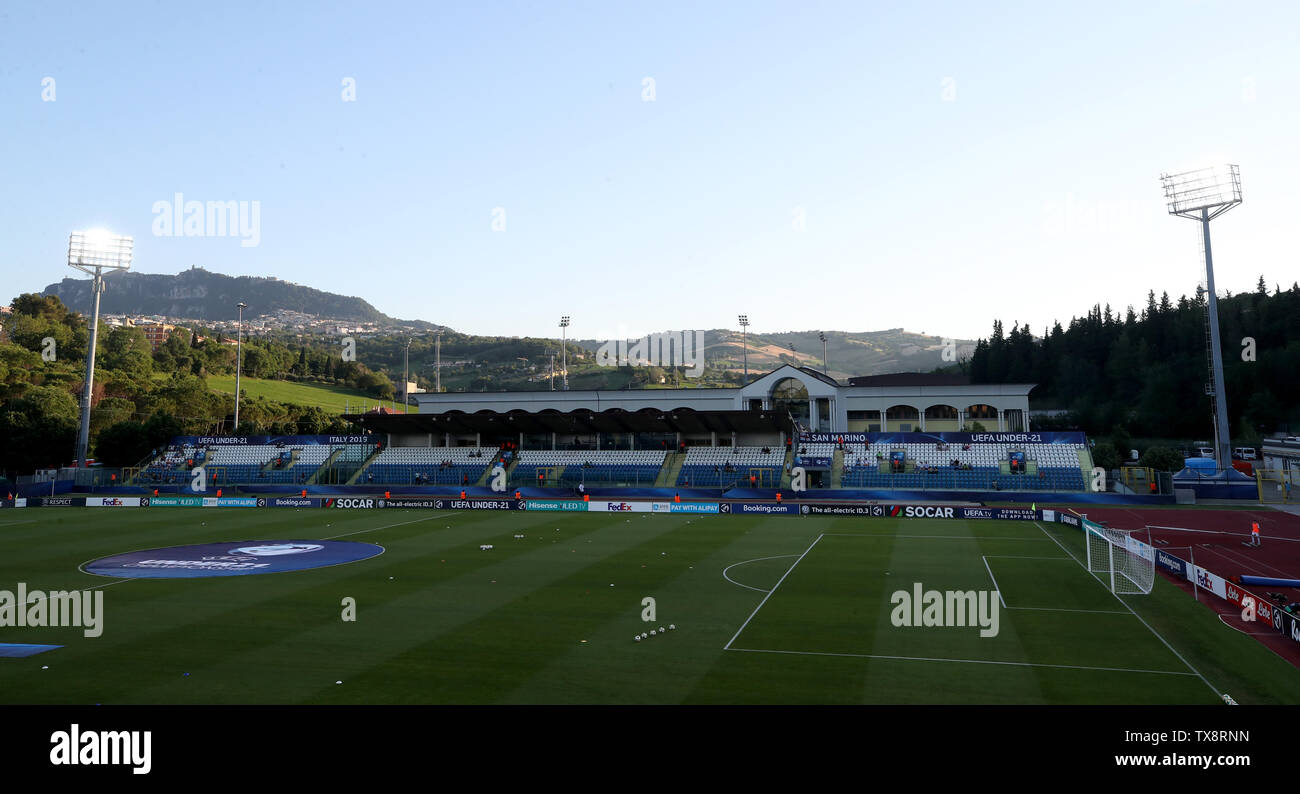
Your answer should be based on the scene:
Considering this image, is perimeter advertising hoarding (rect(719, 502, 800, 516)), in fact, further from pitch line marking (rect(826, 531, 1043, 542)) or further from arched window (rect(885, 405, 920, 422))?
arched window (rect(885, 405, 920, 422))

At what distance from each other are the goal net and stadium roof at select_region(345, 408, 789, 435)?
105 ft

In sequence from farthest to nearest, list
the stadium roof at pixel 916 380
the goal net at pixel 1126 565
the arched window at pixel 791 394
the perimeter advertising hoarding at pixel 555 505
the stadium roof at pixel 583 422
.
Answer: the stadium roof at pixel 916 380
the arched window at pixel 791 394
the stadium roof at pixel 583 422
the perimeter advertising hoarding at pixel 555 505
the goal net at pixel 1126 565

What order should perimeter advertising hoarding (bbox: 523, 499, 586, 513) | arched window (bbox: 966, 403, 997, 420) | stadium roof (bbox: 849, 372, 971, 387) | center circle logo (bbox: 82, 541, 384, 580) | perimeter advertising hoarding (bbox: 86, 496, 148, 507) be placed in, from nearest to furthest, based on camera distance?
center circle logo (bbox: 82, 541, 384, 580)
perimeter advertising hoarding (bbox: 523, 499, 586, 513)
perimeter advertising hoarding (bbox: 86, 496, 148, 507)
arched window (bbox: 966, 403, 997, 420)
stadium roof (bbox: 849, 372, 971, 387)

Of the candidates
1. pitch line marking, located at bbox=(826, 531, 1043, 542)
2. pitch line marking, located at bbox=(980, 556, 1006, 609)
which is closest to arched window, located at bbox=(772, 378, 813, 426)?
pitch line marking, located at bbox=(826, 531, 1043, 542)

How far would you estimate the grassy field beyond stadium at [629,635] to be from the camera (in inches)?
531

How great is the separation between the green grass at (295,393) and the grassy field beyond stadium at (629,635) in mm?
104373

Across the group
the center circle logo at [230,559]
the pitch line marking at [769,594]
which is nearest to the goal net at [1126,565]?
the pitch line marking at [769,594]

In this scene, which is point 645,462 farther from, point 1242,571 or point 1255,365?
point 1255,365

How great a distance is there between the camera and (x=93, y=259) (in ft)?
205

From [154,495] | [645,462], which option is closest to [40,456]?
[154,495]

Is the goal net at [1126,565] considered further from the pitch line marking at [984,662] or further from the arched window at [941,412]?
the arched window at [941,412]

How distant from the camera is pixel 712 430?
61.7 metres

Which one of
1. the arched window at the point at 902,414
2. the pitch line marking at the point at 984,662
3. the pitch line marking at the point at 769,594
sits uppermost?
the arched window at the point at 902,414

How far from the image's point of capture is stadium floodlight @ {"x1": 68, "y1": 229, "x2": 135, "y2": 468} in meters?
61.3
